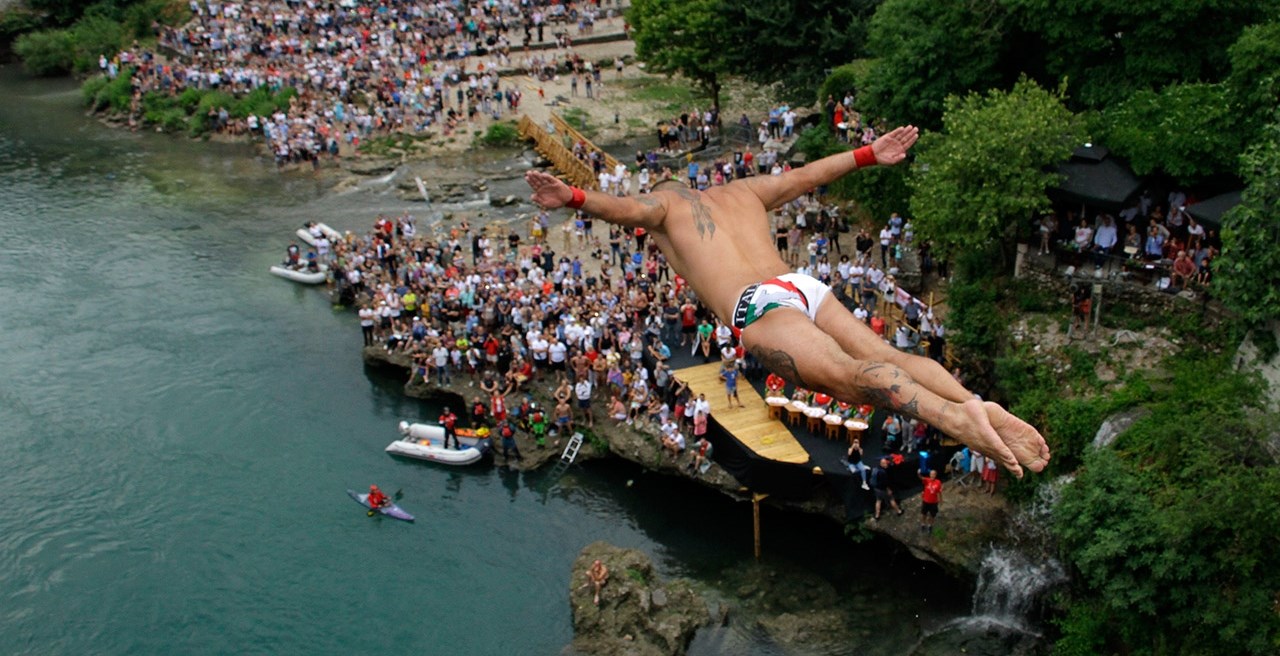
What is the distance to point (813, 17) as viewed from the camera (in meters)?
43.1

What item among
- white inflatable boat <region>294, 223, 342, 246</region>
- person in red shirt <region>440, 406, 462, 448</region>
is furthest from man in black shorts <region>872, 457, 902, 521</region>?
white inflatable boat <region>294, 223, 342, 246</region>

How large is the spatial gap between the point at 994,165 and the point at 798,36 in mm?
18049

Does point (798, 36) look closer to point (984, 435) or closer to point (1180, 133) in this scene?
point (1180, 133)

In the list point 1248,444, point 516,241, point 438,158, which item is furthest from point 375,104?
point 1248,444

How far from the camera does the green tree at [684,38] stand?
45.7 metres

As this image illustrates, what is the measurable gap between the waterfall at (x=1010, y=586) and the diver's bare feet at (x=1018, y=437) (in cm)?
1527

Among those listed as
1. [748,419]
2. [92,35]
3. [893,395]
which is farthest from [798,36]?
[92,35]

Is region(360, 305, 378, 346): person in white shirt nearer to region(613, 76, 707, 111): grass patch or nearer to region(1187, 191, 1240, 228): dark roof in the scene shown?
region(1187, 191, 1240, 228): dark roof

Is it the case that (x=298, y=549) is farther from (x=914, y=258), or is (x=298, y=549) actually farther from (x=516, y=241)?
(x=914, y=258)

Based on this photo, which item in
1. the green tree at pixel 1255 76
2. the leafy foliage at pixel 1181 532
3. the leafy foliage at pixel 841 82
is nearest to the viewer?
the leafy foliage at pixel 1181 532

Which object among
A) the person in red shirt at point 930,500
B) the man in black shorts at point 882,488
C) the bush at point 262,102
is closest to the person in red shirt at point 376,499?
the man in black shorts at point 882,488

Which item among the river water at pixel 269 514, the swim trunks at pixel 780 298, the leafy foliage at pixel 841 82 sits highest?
the swim trunks at pixel 780 298

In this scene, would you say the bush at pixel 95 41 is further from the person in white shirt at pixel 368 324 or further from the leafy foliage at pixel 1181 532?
the leafy foliage at pixel 1181 532

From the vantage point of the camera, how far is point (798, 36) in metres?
43.3
